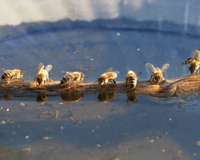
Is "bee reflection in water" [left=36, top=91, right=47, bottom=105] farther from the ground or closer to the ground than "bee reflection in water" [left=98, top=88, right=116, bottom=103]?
closer to the ground

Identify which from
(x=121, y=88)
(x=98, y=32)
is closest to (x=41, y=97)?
(x=121, y=88)

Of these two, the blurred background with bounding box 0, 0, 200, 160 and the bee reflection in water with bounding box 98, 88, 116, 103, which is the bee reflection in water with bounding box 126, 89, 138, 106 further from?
the bee reflection in water with bounding box 98, 88, 116, 103

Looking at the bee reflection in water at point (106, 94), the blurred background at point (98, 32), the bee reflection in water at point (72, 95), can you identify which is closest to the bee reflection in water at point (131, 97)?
the bee reflection in water at point (106, 94)

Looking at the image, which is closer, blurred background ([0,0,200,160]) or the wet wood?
blurred background ([0,0,200,160])

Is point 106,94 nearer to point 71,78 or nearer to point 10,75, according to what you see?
point 71,78

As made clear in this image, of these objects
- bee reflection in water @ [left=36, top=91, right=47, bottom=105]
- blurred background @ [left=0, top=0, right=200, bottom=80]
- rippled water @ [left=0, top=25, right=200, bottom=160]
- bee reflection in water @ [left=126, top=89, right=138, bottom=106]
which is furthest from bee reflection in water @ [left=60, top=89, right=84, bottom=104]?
blurred background @ [left=0, top=0, right=200, bottom=80]

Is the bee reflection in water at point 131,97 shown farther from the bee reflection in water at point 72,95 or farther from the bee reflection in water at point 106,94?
the bee reflection in water at point 72,95

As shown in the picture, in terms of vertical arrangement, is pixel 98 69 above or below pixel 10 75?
above
